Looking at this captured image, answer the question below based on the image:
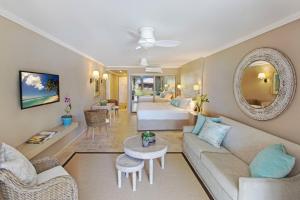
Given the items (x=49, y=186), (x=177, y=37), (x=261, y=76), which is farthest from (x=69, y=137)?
(x=261, y=76)

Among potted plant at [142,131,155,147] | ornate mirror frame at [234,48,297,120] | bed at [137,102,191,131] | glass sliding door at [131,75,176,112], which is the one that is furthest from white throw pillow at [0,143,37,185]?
Answer: glass sliding door at [131,75,176,112]

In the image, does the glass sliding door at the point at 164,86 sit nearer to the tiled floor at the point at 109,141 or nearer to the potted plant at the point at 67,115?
the tiled floor at the point at 109,141

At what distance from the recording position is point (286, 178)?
6.03 feet

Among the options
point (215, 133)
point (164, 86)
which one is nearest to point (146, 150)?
point (215, 133)

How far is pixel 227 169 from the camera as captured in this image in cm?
233

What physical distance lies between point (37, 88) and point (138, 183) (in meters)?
2.19

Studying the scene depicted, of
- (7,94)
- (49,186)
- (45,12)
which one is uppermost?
(45,12)

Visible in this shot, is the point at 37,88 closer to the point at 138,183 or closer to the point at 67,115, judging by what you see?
the point at 67,115

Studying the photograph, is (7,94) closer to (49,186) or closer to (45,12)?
(45,12)

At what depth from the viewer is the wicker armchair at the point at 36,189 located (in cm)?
163

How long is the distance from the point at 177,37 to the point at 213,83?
2049mm

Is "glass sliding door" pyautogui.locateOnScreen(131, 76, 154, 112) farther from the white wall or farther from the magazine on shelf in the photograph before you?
the magazine on shelf

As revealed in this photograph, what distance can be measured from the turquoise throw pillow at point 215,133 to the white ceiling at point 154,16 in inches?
63.6

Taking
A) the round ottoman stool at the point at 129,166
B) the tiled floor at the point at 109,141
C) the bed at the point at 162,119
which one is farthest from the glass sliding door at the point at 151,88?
the round ottoman stool at the point at 129,166
